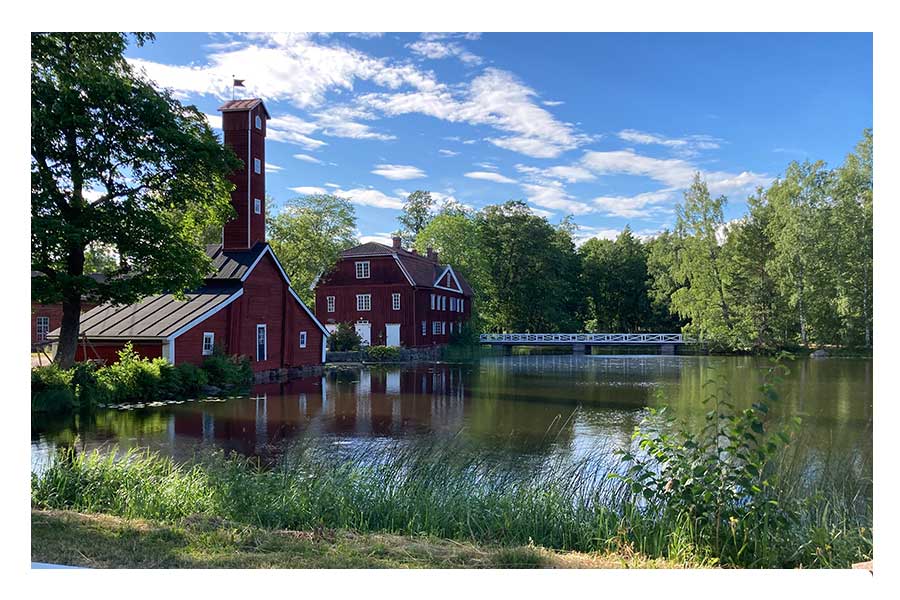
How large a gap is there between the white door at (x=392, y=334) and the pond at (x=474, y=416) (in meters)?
9.75

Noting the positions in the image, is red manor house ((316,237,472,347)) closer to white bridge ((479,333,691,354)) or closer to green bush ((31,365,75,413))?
white bridge ((479,333,691,354))

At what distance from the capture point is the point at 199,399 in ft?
44.9

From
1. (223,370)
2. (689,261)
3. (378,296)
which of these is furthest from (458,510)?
(689,261)

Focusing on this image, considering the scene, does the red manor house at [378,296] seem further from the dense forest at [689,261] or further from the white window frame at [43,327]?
the white window frame at [43,327]

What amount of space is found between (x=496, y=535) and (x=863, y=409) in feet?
32.0

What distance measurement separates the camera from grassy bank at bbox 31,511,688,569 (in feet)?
12.3

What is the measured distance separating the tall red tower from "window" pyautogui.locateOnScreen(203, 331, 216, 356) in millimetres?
2383

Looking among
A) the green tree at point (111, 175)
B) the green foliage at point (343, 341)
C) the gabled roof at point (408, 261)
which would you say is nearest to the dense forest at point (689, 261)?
the gabled roof at point (408, 261)

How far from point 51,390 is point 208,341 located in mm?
5209

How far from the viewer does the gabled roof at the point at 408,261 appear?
2883 cm

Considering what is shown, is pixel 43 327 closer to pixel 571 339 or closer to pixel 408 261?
pixel 408 261

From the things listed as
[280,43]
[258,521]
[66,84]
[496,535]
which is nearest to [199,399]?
[66,84]
